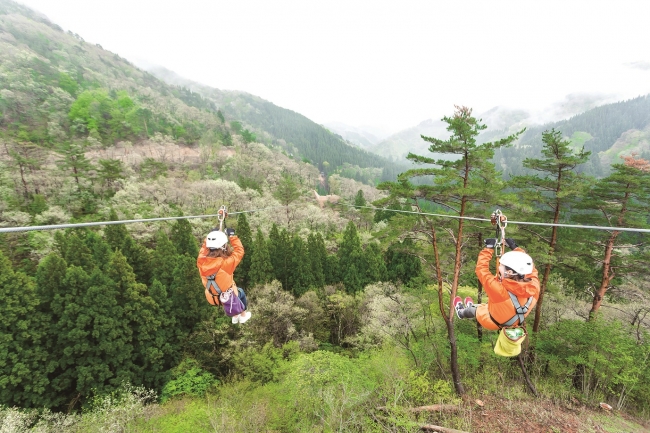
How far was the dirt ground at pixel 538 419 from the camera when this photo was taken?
6.99 meters

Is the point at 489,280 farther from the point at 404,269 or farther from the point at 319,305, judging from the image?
the point at 404,269

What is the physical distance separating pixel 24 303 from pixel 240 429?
14.6 m

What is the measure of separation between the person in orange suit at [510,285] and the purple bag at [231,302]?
4345 mm

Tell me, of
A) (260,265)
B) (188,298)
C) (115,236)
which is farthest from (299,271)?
(115,236)

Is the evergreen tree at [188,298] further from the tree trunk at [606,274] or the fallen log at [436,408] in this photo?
the tree trunk at [606,274]

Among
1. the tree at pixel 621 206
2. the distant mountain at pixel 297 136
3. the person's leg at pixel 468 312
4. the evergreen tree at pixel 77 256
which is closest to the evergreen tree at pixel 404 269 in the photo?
the tree at pixel 621 206

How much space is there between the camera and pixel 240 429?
10.5m

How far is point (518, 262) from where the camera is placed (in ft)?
12.8

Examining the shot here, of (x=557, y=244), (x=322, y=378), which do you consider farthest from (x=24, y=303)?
(x=557, y=244)

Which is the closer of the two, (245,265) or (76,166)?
(245,265)

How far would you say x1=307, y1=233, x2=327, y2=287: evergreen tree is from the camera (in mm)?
25625

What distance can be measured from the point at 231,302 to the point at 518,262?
4915mm

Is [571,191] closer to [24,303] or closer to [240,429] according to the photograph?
[240,429]

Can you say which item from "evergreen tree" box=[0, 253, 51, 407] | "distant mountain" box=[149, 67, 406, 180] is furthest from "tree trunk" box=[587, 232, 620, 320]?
"distant mountain" box=[149, 67, 406, 180]
